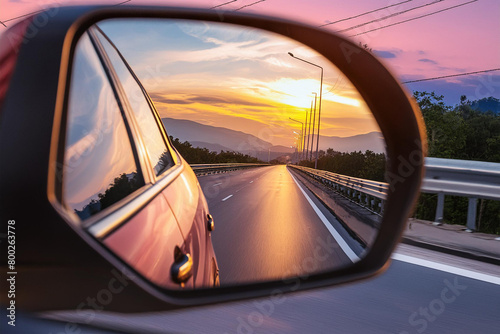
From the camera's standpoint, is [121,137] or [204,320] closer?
[121,137]

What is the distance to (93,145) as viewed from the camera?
1.52m

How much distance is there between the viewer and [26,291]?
1.10 metres

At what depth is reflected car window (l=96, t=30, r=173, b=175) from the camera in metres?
2.14

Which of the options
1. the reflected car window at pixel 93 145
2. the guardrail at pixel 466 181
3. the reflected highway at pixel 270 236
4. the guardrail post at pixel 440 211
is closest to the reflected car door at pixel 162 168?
the reflected car window at pixel 93 145

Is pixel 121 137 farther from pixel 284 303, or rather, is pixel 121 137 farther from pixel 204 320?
pixel 284 303

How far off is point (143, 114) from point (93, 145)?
40.1 inches

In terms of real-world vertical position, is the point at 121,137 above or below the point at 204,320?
above

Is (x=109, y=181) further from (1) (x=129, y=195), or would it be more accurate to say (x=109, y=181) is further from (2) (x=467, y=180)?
Answer: (2) (x=467, y=180)

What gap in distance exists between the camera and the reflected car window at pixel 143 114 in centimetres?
214

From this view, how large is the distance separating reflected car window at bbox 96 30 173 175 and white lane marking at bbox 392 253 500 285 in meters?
4.09

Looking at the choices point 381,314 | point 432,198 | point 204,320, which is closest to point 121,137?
point 204,320

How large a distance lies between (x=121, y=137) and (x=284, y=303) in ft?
9.87

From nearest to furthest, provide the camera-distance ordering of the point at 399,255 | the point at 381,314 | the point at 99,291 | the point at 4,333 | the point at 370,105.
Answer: the point at 99,291, the point at 4,333, the point at 370,105, the point at 381,314, the point at 399,255

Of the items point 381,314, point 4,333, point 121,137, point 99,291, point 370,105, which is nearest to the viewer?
point 99,291
